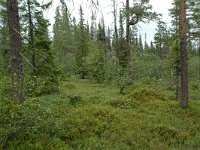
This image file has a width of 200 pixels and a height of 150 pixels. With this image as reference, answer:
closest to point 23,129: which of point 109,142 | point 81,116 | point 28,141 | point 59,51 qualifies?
point 28,141

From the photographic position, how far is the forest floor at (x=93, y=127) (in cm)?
991

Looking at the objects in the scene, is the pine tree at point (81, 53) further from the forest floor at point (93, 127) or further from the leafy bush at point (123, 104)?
the forest floor at point (93, 127)

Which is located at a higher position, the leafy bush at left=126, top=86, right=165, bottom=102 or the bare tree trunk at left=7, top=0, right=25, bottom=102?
the bare tree trunk at left=7, top=0, right=25, bottom=102

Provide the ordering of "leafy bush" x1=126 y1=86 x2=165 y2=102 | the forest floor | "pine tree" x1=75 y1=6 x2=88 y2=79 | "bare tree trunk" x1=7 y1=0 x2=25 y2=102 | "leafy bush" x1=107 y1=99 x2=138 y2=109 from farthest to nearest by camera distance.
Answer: "pine tree" x1=75 y1=6 x2=88 y2=79, "leafy bush" x1=126 y1=86 x2=165 y2=102, "leafy bush" x1=107 y1=99 x2=138 y2=109, "bare tree trunk" x1=7 y1=0 x2=25 y2=102, the forest floor

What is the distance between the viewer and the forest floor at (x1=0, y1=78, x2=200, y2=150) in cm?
991

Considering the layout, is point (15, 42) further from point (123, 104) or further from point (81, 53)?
point (81, 53)

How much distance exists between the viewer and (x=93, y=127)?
1254 centimetres

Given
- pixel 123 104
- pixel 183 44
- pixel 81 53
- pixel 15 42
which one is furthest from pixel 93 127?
pixel 81 53

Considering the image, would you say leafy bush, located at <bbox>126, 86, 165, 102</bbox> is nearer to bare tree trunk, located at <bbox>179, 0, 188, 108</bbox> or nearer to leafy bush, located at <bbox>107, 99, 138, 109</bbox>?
leafy bush, located at <bbox>107, 99, 138, 109</bbox>

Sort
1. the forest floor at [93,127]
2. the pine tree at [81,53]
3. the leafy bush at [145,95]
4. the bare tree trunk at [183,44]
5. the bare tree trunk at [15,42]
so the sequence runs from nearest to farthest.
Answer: the forest floor at [93,127] < the bare tree trunk at [15,42] < the bare tree trunk at [183,44] < the leafy bush at [145,95] < the pine tree at [81,53]

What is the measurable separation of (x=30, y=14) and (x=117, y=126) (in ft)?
57.2

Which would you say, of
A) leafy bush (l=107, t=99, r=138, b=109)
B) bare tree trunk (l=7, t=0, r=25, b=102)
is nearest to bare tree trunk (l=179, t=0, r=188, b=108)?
leafy bush (l=107, t=99, r=138, b=109)

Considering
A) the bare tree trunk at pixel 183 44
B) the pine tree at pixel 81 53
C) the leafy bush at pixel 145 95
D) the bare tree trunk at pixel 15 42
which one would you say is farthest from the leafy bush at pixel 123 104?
the pine tree at pixel 81 53

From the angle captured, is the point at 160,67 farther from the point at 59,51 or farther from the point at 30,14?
the point at 59,51
